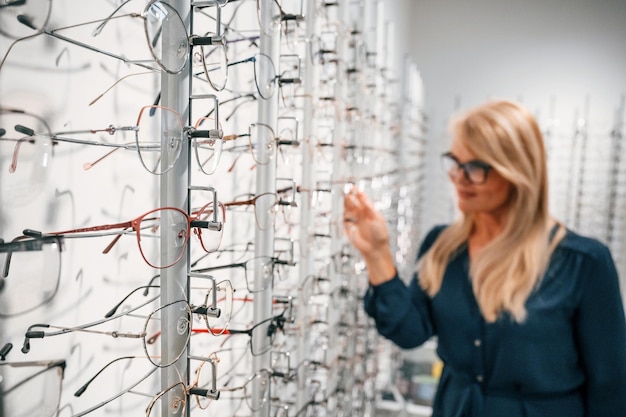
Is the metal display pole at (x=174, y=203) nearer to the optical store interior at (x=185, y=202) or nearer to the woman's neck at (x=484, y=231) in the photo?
the optical store interior at (x=185, y=202)

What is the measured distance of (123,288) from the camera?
80 centimetres

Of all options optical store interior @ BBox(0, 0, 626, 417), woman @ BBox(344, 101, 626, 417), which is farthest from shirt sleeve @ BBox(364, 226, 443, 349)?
optical store interior @ BBox(0, 0, 626, 417)

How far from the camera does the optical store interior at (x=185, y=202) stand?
58 cm

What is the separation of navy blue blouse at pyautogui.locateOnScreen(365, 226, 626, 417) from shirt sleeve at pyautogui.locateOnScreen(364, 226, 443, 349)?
8 cm

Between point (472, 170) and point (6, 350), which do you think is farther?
point (472, 170)

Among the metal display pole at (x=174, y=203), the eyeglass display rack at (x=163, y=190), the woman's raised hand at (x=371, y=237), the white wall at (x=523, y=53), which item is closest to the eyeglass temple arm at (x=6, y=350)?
the eyeglass display rack at (x=163, y=190)

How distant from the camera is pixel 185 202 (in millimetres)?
671

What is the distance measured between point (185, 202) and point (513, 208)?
83cm

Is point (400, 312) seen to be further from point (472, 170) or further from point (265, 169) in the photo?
point (265, 169)

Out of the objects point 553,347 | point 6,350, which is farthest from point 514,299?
point 6,350

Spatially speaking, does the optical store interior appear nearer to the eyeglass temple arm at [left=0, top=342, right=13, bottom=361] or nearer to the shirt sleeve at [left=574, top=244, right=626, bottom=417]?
the eyeglass temple arm at [left=0, top=342, right=13, bottom=361]

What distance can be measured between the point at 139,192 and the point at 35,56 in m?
0.28

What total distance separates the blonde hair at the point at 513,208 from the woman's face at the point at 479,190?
2cm

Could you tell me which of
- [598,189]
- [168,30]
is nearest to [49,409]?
[168,30]
